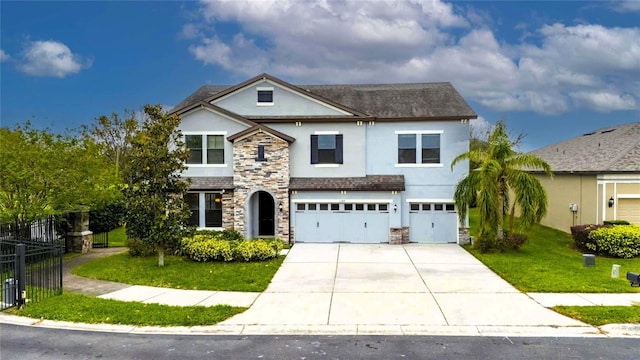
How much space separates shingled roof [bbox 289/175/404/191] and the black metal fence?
36.9ft

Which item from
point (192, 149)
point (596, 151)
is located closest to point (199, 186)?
point (192, 149)

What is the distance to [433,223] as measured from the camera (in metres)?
23.5

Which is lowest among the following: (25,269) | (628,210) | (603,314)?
(603,314)

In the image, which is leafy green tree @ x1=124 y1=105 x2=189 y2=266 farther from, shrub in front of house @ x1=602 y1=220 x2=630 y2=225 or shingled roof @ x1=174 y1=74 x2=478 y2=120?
shrub in front of house @ x1=602 y1=220 x2=630 y2=225

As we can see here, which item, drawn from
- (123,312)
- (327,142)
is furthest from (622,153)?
(123,312)

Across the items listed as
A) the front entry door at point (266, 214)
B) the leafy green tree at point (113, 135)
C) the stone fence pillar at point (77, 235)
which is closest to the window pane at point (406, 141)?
the front entry door at point (266, 214)

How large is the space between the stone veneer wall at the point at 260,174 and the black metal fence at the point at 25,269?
346 inches

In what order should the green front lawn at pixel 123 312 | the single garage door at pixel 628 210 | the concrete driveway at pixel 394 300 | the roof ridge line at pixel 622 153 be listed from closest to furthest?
the concrete driveway at pixel 394 300 < the green front lawn at pixel 123 312 < the single garage door at pixel 628 210 < the roof ridge line at pixel 622 153

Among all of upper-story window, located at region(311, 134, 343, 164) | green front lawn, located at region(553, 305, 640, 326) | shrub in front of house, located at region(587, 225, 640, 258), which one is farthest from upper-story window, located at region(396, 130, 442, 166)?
green front lawn, located at region(553, 305, 640, 326)

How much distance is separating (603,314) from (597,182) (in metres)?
13.3

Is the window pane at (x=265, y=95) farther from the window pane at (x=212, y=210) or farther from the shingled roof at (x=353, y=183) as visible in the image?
the window pane at (x=212, y=210)

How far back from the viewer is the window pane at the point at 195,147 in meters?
24.2

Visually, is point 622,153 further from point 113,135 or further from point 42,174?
point 113,135

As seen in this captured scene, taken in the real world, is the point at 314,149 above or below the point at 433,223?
above
